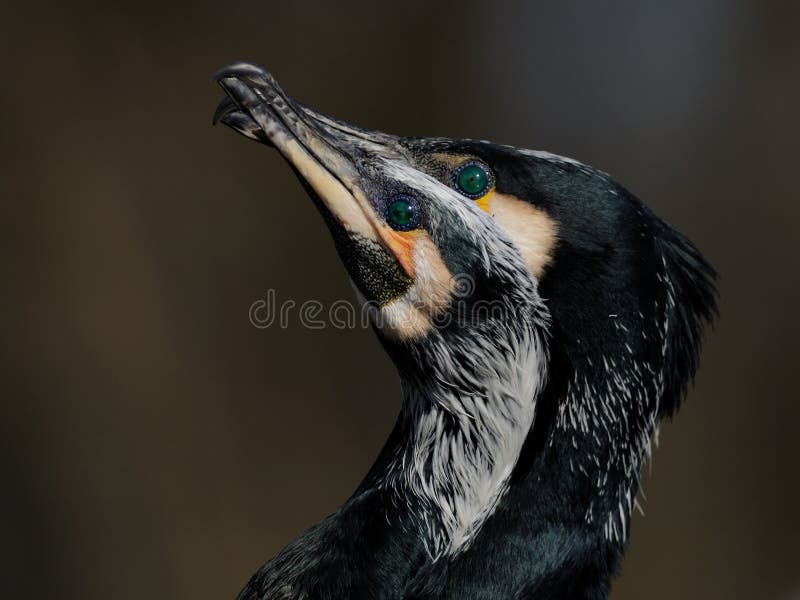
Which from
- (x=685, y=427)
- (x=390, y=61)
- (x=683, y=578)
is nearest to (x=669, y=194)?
(x=685, y=427)

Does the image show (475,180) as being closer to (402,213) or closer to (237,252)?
(402,213)

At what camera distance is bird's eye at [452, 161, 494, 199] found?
1.58 m

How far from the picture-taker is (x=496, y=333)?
1.58 meters

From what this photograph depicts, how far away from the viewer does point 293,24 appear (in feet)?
12.4

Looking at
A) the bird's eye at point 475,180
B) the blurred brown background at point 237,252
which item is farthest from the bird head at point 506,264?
the blurred brown background at point 237,252

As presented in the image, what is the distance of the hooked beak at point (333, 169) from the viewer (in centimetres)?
155

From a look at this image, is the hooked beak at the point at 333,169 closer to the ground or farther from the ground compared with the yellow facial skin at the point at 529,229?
farther from the ground

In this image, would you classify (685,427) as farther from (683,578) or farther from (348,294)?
(348,294)

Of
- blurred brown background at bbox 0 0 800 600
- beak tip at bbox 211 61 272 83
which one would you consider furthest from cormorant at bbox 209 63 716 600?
blurred brown background at bbox 0 0 800 600

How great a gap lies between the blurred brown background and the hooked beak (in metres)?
2.28

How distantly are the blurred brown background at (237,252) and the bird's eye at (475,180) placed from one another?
7.80ft

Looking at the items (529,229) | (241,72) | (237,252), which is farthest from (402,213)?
(237,252)

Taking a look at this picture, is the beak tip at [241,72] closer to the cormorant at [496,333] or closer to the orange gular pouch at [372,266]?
the cormorant at [496,333]

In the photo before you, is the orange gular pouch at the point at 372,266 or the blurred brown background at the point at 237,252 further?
the blurred brown background at the point at 237,252
